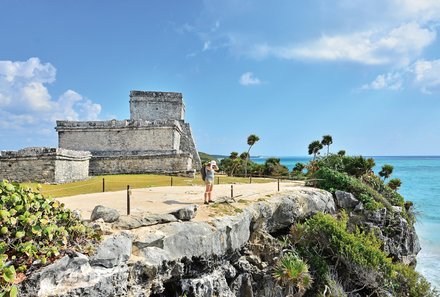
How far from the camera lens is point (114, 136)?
24594 mm

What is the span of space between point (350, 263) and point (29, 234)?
9.45m

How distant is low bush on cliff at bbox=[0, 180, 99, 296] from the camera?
175 inches

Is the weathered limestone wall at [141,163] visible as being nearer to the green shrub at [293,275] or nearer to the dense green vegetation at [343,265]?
the dense green vegetation at [343,265]

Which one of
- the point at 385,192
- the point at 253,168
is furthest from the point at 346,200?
the point at 253,168

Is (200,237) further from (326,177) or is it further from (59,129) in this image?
(59,129)

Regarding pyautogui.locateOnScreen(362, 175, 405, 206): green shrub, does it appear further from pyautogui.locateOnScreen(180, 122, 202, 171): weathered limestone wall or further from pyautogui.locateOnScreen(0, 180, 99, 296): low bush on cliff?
pyautogui.locateOnScreen(0, 180, 99, 296): low bush on cliff

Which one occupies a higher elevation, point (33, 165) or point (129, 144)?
point (129, 144)

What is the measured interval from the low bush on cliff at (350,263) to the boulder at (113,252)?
21.7 feet

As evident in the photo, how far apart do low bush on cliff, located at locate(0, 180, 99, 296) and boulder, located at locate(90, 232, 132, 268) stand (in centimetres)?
22

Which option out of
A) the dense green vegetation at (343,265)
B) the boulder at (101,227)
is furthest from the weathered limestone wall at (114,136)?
the boulder at (101,227)

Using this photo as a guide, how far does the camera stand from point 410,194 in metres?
50.0

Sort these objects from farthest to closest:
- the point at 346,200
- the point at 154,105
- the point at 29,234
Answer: the point at 154,105 < the point at 346,200 < the point at 29,234

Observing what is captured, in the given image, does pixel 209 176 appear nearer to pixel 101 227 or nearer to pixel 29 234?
pixel 101 227

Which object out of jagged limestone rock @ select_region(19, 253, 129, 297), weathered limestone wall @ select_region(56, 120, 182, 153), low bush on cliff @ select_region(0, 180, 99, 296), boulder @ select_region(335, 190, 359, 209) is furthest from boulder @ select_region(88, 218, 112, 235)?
weathered limestone wall @ select_region(56, 120, 182, 153)
